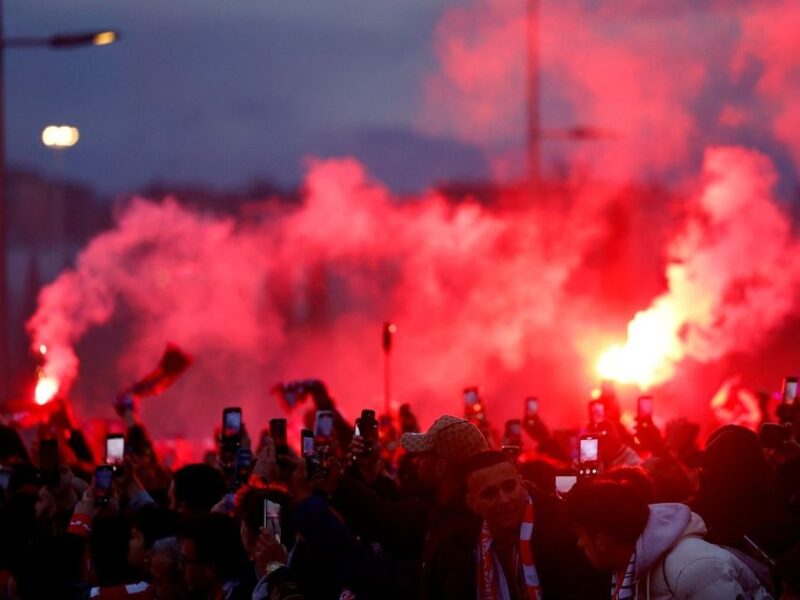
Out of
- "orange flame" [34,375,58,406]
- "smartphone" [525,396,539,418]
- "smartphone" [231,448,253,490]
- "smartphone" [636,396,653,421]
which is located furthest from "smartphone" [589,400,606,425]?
"orange flame" [34,375,58,406]

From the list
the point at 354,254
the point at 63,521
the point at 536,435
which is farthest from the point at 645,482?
the point at 354,254

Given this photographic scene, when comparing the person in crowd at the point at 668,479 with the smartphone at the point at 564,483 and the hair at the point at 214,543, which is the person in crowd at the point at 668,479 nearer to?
the smartphone at the point at 564,483

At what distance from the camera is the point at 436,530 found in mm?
6664

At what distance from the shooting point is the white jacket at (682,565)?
6156 mm

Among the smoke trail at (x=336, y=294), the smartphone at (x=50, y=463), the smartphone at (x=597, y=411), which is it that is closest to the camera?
the smartphone at (x=50, y=463)

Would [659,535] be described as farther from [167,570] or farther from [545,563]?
[167,570]

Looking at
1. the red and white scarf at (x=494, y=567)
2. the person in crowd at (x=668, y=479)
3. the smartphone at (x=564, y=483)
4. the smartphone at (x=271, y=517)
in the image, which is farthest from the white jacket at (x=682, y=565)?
the person in crowd at (x=668, y=479)

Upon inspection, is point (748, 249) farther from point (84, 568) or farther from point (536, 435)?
point (84, 568)

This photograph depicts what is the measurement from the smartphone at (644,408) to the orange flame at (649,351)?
33.5ft

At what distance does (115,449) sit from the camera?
10.5m

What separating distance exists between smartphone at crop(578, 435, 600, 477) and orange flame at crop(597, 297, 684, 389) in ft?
45.9

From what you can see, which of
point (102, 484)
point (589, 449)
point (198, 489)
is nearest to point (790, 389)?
point (589, 449)

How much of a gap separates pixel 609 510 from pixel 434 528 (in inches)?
32.3

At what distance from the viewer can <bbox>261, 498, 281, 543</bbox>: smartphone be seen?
7227mm
